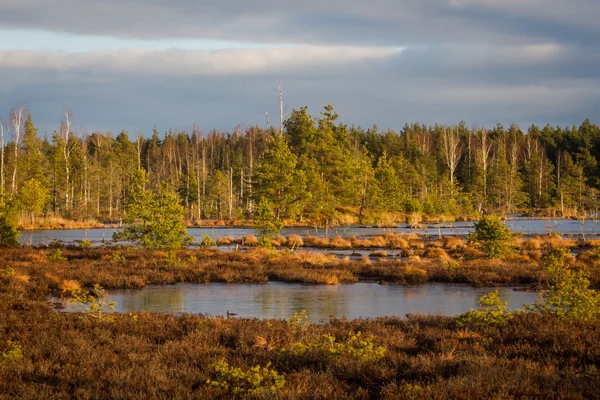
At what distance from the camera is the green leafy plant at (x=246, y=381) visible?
842cm

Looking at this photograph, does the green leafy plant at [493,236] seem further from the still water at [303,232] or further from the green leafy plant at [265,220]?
the still water at [303,232]

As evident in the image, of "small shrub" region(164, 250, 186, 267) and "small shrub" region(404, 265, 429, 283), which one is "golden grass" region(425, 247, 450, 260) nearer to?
"small shrub" region(404, 265, 429, 283)

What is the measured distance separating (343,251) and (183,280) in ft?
59.0

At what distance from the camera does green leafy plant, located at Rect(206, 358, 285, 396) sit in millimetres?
8422

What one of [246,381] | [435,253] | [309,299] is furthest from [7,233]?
[246,381]

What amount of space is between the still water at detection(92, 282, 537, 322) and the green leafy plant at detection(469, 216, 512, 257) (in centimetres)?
735

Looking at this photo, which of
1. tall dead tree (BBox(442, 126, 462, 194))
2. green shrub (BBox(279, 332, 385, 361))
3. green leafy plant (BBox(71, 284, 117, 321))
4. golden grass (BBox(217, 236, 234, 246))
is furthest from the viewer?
tall dead tree (BBox(442, 126, 462, 194))

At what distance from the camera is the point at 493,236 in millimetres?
31531

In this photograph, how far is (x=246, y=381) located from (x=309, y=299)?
1206cm

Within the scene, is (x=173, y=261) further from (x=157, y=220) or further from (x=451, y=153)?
(x=451, y=153)

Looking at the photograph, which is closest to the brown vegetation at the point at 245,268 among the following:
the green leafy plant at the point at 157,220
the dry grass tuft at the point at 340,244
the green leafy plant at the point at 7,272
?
the green leafy plant at the point at 7,272

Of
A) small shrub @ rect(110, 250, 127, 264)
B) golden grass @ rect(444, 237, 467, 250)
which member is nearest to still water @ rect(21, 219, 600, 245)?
golden grass @ rect(444, 237, 467, 250)

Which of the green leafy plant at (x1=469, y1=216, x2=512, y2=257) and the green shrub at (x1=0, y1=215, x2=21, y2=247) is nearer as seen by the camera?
the green leafy plant at (x1=469, y1=216, x2=512, y2=257)

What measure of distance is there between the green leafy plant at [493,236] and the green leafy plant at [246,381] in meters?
23.8
